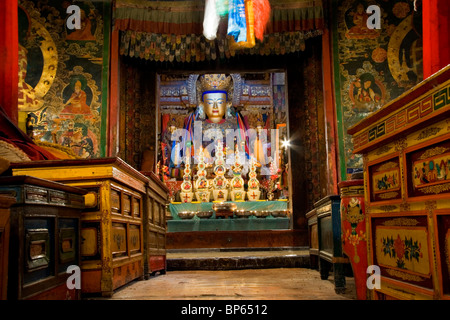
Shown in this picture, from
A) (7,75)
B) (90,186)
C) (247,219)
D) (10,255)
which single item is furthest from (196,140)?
(10,255)

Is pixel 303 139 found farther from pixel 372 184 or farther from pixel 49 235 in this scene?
pixel 49 235

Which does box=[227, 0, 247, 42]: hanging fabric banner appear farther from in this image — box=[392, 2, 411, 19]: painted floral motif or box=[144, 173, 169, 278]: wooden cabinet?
box=[392, 2, 411, 19]: painted floral motif

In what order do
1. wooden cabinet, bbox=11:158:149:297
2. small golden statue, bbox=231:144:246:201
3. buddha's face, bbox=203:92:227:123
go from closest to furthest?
wooden cabinet, bbox=11:158:149:297 → small golden statue, bbox=231:144:246:201 → buddha's face, bbox=203:92:227:123

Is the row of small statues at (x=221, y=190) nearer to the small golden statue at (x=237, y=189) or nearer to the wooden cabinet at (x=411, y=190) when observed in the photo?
the small golden statue at (x=237, y=189)

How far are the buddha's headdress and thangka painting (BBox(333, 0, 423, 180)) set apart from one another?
17.5 ft

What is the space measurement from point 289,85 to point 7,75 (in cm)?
380

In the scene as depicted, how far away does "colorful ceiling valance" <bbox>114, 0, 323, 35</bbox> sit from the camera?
5656 millimetres

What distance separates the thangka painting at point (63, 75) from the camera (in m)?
5.64

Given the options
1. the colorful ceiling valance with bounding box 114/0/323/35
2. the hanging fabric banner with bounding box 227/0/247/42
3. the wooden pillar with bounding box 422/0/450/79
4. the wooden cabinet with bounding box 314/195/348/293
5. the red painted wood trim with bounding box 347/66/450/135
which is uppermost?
the colorful ceiling valance with bounding box 114/0/323/35

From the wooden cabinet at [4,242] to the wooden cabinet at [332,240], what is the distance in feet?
6.60

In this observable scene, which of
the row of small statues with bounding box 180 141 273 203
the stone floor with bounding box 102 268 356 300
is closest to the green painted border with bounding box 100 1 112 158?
the row of small statues with bounding box 180 141 273 203

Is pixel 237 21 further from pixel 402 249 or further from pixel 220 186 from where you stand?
pixel 220 186

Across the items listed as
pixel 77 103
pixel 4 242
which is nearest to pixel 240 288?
pixel 4 242

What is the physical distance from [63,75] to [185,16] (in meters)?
1.85
